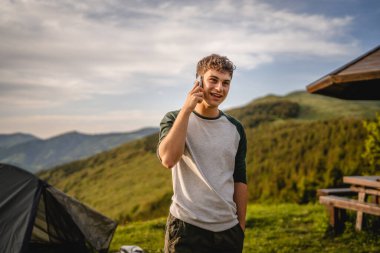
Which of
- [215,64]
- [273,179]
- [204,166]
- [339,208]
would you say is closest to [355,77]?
[215,64]

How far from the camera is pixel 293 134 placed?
1623 inches

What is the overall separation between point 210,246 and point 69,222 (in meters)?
5.49

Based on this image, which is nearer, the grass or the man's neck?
the man's neck

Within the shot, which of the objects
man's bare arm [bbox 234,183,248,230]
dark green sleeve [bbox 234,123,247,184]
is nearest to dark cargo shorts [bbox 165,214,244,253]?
man's bare arm [bbox 234,183,248,230]

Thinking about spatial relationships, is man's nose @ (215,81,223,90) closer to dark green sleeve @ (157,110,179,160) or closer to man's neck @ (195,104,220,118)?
man's neck @ (195,104,220,118)

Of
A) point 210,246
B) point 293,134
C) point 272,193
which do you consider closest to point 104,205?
point 293,134

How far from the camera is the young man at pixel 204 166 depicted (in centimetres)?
203

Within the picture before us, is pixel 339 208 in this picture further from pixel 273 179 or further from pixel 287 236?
pixel 273 179

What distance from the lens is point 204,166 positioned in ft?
6.95

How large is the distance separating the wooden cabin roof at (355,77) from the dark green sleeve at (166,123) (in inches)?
126

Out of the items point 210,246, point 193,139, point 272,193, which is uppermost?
point 193,139

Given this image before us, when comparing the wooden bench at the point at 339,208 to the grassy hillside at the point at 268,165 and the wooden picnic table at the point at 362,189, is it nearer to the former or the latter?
the wooden picnic table at the point at 362,189

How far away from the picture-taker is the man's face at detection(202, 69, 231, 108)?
2170 millimetres

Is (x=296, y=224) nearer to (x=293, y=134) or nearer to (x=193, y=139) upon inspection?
(x=193, y=139)
